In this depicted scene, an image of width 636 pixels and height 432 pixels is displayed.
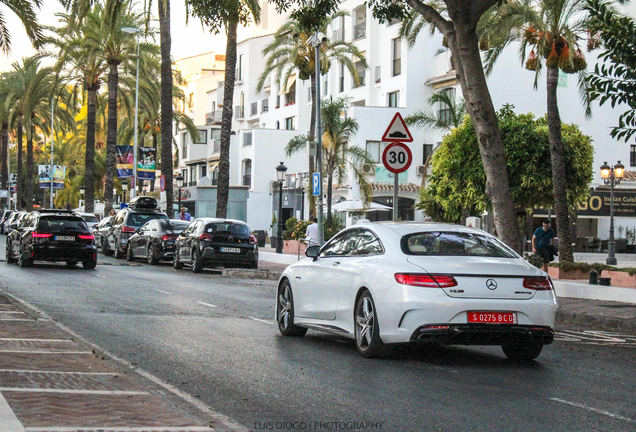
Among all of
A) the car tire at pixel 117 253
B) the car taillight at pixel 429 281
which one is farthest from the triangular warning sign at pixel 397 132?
the car tire at pixel 117 253

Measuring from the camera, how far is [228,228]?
89.6 ft

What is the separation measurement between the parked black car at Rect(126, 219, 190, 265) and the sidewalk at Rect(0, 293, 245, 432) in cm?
2050

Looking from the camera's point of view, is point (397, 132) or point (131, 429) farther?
point (397, 132)

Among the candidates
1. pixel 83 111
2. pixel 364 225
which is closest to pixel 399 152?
pixel 364 225

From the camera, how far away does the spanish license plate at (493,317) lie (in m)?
9.08

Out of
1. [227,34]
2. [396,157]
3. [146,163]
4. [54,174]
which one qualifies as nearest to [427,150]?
[146,163]

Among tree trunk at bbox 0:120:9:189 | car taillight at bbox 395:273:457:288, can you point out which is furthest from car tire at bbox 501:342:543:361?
tree trunk at bbox 0:120:9:189

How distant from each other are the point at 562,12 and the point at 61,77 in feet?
102

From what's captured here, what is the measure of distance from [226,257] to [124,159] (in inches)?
994

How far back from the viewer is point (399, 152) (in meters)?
15.5

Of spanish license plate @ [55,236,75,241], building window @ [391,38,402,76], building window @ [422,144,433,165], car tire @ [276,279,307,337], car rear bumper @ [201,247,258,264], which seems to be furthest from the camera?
building window @ [391,38,402,76]

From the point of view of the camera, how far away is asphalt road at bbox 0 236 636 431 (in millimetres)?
6727

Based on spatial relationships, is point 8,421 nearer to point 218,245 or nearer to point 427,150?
point 218,245

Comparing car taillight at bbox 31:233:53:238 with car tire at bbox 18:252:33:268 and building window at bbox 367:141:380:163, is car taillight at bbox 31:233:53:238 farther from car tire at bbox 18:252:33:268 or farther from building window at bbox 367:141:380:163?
building window at bbox 367:141:380:163
